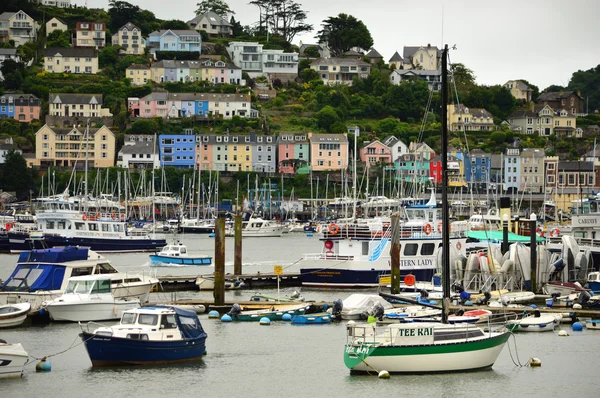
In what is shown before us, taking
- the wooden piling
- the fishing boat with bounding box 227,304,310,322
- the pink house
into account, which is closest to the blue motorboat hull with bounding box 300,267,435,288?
the wooden piling

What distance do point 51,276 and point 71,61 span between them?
146m

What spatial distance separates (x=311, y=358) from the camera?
38625mm

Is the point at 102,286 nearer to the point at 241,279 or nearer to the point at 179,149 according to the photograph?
the point at 241,279

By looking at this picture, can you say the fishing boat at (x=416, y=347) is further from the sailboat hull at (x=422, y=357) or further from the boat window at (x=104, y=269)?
the boat window at (x=104, y=269)

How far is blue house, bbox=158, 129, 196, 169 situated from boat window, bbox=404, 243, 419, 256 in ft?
339

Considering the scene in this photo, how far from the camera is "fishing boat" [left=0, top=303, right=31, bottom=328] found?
139 ft

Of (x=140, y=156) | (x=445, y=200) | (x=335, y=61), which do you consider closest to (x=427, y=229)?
(x=445, y=200)

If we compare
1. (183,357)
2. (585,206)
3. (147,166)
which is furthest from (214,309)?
(147,166)

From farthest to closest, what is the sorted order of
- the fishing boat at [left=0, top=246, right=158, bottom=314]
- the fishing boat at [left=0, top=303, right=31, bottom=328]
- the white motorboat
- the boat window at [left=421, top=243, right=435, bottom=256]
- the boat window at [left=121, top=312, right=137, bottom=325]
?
the boat window at [left=421, top=243, right=435, bottom=256], the fishing boat at [left=0, top=246, right=158, bottom=314], the white motorboat, the fishing boat at [left=0, top=303, right=31, bottom=328], the boat window at [left=121, top=312, right=137, bottom=325]

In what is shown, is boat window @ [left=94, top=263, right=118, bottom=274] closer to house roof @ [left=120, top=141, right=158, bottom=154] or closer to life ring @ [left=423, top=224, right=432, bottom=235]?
life ring @ [left=423, top=224, right=432, bottom=235]

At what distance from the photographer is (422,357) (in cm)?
3378

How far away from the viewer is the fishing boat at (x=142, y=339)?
35156 millimetres

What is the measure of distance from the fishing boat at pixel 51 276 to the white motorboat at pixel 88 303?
1103 millimetres

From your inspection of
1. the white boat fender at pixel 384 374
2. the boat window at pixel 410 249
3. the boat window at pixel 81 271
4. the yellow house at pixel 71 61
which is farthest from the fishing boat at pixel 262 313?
the yellow house at pixel 71 61
